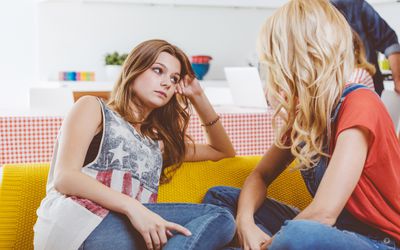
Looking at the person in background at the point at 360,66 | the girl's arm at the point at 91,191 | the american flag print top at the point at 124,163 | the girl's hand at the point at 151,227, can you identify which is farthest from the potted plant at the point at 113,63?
the girl's hand at the point at 151,227

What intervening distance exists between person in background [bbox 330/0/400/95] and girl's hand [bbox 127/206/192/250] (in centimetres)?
191

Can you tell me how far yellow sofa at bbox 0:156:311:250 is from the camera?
5.18 feet

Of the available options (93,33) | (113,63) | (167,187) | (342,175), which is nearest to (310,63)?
(342,175)

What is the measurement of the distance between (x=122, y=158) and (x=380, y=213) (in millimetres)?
653

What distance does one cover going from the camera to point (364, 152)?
4.13 feet

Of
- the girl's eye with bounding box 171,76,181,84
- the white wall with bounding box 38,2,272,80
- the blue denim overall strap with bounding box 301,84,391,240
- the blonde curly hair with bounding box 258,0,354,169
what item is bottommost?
the white wall with bounding box 38,2,272,80

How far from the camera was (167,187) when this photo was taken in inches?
69.3

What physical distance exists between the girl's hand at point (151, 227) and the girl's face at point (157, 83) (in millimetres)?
417

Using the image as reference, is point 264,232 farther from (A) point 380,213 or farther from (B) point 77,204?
(B) point 77,204

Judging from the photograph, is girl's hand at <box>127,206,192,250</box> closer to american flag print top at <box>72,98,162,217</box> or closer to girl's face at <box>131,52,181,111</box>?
american flag print top at <box>72,98,162,217</box>

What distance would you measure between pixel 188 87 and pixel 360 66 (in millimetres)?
1119

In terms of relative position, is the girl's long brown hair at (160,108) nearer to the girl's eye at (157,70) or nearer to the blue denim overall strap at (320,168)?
the girl's eye at (157,70)

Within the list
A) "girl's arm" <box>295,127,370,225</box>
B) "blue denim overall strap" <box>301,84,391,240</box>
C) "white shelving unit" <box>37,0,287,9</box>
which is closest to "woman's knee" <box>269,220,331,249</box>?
"girl's arm" <box>295,127,370,225</box>

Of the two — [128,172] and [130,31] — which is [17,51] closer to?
[130,31]
